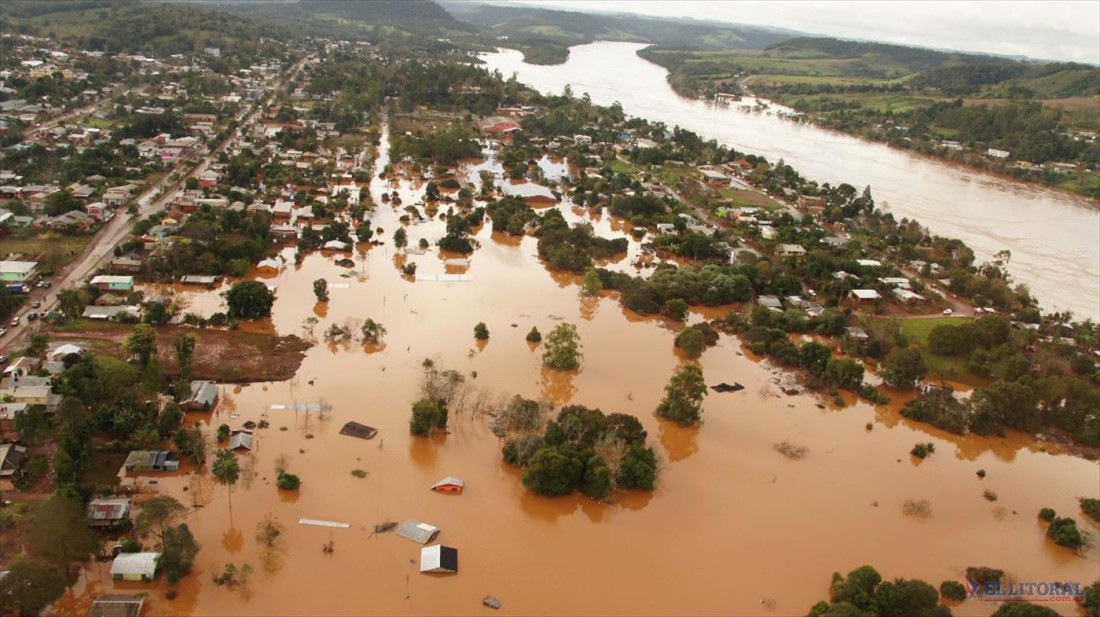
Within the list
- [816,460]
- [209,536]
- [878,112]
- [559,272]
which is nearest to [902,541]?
[816,460]

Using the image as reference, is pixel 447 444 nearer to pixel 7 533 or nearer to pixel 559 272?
pixel 7 533

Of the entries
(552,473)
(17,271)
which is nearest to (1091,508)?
(552,473)

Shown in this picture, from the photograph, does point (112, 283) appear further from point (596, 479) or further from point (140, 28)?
point (140, 28)

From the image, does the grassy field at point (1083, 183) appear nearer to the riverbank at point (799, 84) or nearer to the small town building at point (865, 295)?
the riverbank at point (799, 84)

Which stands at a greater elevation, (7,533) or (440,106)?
(440,106)

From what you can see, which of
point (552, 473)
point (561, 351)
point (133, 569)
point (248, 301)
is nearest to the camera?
point (133, 569)

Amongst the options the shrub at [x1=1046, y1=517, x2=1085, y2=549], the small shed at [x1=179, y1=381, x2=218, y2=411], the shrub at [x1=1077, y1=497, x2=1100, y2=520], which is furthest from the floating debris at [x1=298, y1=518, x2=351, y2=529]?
the shrub at [x1=1077, y1=497, x2=1100, y2=520]
